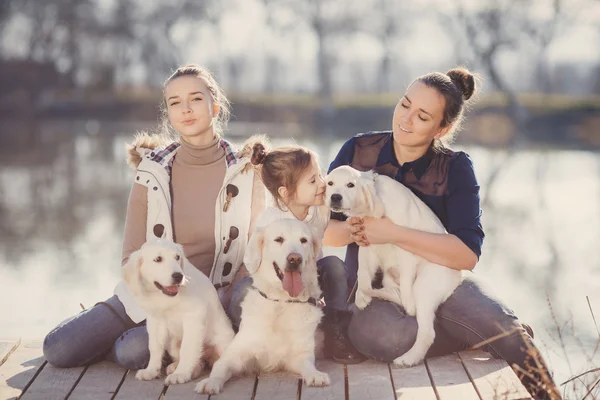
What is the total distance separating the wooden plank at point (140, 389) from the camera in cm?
379

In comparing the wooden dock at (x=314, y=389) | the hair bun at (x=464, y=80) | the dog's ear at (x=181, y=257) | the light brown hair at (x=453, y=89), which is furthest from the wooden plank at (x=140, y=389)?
the hair bun at (x=464, y=80)

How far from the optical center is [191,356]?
12.9ft

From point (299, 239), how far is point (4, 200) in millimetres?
10285

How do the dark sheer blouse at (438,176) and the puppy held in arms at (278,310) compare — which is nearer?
the puppy held in arms at (278,310)

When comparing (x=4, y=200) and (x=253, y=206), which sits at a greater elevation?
(x=253, y=206)

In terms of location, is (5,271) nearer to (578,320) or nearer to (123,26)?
(578,320)

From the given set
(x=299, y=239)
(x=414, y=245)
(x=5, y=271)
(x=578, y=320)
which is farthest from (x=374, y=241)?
(x=5, y=271)

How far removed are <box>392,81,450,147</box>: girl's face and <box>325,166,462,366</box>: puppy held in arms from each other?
9.8 inches

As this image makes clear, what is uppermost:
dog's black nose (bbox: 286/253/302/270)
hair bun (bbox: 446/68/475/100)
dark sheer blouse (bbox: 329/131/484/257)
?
hair bun (bbox: 446/68/475/100)

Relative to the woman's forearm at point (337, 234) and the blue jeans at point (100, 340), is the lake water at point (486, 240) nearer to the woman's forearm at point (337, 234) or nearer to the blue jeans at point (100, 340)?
the woman's forearm at point (337, 234)

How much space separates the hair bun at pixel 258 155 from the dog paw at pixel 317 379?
3.74ft

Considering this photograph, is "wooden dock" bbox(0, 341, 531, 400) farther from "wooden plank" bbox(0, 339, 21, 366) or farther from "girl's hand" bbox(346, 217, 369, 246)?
"girl's hand" bbox(346, 217, 369, 246)

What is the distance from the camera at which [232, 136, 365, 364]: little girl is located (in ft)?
14.2

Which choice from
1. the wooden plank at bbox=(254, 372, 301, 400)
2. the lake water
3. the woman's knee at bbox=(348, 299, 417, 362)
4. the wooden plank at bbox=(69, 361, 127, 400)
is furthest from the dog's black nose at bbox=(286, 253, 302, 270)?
the lake water
